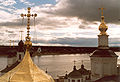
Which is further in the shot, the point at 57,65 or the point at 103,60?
the point at 57,65

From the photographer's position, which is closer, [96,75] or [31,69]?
[31,69]

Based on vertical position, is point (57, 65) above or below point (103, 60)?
below

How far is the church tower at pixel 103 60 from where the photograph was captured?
10781 millimetres

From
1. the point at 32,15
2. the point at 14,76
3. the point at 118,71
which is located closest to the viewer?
the point at 14,76

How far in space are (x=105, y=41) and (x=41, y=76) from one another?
8.79 metres

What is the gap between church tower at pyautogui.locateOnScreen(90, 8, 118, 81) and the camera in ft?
35.4

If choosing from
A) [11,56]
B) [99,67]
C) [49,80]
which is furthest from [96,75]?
[11,56]

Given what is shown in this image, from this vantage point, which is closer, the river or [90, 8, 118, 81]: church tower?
[90, 8, 118, 81]: church tower

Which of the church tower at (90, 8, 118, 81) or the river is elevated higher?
the church tower at (90, 8, 118, 81)

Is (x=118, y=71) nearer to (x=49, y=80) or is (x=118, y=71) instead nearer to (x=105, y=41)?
(x=105, y=41)

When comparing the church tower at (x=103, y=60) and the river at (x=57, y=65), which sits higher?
the church tower at (x=103, y=60)

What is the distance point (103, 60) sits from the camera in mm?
10789

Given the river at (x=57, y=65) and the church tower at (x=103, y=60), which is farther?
the river at (x=57, y=65)

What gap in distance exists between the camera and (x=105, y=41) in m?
11.5
